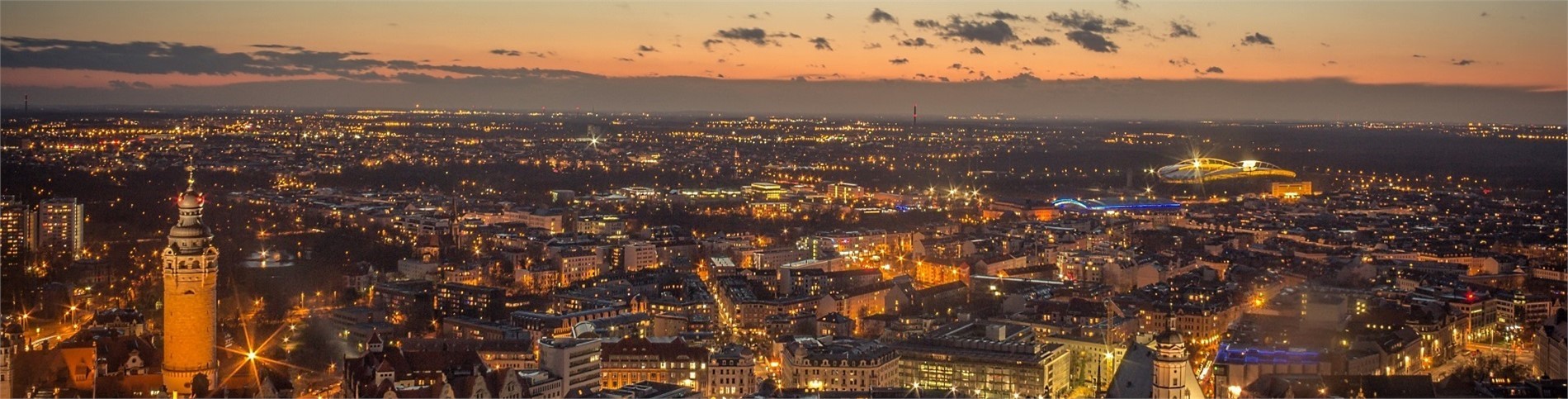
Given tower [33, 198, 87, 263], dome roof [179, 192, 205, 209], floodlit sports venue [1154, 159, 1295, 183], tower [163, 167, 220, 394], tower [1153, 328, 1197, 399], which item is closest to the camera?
tower [1153, 328, 1197, 399]

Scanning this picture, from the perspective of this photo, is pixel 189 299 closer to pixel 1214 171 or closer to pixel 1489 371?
pixel 1489 371

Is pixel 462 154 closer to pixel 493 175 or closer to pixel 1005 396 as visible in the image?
pixel 493 175

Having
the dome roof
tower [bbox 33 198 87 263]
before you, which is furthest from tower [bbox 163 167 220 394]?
tower [bbox 33 198 87 263]

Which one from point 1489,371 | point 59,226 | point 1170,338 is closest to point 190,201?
point 1170,338

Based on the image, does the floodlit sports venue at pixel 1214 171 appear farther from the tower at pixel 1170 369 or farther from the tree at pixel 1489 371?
the tower at pixel 1170 369

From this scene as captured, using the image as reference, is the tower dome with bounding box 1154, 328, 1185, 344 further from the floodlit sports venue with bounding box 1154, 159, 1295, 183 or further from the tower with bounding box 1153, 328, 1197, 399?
the floodlit sports venue with bounding box 1154, 159, 1295, 183

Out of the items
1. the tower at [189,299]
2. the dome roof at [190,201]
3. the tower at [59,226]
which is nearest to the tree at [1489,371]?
the tower at [189,299]

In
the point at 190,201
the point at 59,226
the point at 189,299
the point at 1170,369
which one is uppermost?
the point at 190,201
